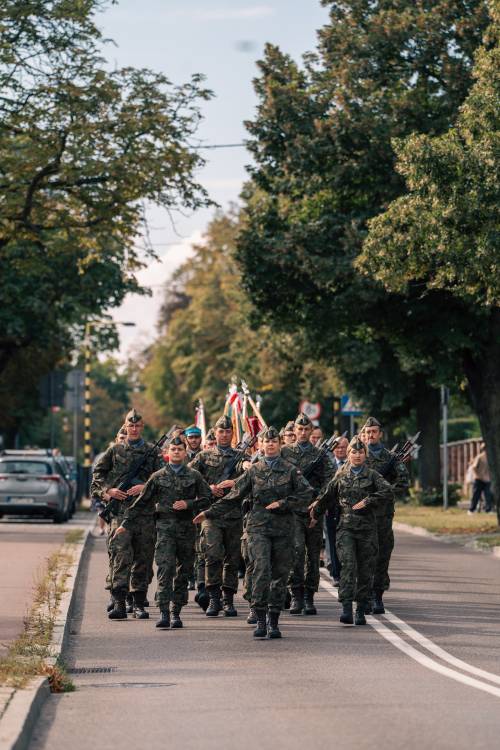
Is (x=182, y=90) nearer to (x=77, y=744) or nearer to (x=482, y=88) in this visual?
(x=482, y=88)

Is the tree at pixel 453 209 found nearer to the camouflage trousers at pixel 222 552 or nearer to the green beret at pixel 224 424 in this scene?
the green beret at pixel 224 424

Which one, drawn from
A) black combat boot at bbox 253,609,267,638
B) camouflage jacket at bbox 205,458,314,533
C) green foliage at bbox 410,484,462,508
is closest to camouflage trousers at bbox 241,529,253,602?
camouflage jacket at bbox 205,458,314,533

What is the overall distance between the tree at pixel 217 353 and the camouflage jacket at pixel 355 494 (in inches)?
1372

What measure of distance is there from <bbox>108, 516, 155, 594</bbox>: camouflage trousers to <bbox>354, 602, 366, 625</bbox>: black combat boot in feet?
6.46

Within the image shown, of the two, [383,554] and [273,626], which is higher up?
[383,554]

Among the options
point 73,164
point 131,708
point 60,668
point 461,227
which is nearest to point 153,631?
point 60,668

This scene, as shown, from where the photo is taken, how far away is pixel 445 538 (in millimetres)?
32438

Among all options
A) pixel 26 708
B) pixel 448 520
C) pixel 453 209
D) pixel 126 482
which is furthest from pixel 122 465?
pixel 448 520

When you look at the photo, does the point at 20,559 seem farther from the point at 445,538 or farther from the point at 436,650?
the point at 436,650

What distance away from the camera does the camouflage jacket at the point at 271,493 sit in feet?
50.3

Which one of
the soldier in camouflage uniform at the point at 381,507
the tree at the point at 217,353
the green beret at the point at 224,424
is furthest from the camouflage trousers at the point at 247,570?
the tree at the point at 217,353

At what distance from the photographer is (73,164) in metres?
32.5

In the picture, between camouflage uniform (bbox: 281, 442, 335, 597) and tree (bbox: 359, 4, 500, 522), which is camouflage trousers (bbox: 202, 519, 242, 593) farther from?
tree (bbox: 359, 4, 500, 522)

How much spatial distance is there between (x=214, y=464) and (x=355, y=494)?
153cm
